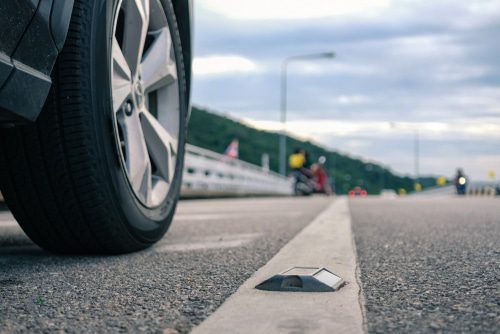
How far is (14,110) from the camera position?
2182 millimetres

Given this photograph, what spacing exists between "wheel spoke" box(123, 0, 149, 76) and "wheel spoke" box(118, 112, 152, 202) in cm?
22

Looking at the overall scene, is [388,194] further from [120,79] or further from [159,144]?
[120,79]

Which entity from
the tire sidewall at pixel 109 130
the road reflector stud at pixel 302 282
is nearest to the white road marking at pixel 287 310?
the road reflector stud at pixel 302 282

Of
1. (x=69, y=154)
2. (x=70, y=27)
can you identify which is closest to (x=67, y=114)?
(x=69, y=154)

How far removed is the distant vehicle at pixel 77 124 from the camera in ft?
7.36

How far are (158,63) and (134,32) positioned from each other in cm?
30

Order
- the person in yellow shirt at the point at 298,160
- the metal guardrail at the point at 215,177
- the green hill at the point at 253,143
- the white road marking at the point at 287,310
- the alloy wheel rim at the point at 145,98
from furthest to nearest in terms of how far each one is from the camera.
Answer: the green hill at the point at 253,143 → the person in yellow shirt at the point at 298,160 → the metal guardrail at the point at 215,177 → the alloy wheel rim at the point at 145,98 → the white road marking at the point at 287,310

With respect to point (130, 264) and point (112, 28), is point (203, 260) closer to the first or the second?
point (130, 264)

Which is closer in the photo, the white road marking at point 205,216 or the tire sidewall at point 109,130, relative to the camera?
the tire sidewall at point 109,130

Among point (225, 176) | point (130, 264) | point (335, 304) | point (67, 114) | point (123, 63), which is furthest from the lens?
point (225, 176)

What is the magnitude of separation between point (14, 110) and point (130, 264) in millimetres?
862

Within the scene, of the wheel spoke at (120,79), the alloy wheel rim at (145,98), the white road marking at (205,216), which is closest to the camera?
the wheel spoke at (120,79)

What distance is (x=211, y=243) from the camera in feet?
12.0

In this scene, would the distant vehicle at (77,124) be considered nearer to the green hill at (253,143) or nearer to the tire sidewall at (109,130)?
the tire sidewall at (109,130)
